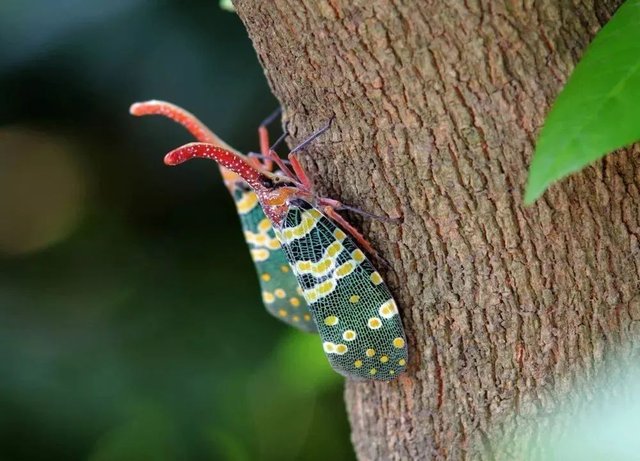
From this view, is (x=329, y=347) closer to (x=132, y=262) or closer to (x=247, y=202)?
(x=247, y=202)

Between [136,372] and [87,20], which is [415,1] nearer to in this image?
[87,20]

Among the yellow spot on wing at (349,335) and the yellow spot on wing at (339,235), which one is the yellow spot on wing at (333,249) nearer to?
the yellow spot on wing at (339,235)

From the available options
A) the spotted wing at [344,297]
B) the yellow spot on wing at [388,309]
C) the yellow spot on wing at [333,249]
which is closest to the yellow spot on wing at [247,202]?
the spotted wing at [344,297]

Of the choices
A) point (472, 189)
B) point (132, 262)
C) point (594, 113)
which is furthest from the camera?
point (132, 262)

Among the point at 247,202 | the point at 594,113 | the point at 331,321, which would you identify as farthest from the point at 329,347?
the point at 594,113

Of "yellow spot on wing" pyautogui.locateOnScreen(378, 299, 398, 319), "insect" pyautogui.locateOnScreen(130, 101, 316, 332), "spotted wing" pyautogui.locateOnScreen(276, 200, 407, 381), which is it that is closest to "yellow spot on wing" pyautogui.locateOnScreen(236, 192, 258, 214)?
Answer: "insect" pyautogui.locateOnScreen(130, 101, 316, 332)

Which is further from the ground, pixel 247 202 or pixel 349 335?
pixel 247 202

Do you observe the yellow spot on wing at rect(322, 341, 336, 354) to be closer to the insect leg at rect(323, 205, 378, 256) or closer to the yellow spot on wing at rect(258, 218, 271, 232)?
the insect leg at rect(323, 205, 378, 256)
